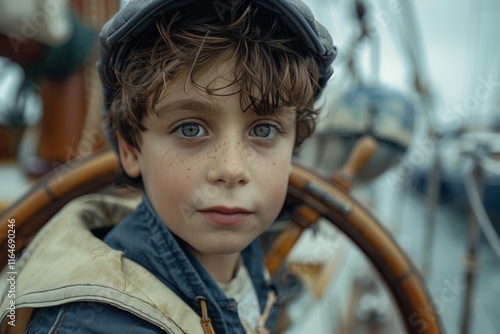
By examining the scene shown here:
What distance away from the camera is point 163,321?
49 centimetres

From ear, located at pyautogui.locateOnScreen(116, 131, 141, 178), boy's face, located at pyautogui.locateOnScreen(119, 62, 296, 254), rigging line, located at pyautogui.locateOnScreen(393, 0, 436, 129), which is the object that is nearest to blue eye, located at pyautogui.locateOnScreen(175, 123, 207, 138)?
boy's face, located at pyautogui.locateOnScreen(119, 62, 296, 254)

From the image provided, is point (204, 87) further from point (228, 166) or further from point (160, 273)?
point (160, 273)

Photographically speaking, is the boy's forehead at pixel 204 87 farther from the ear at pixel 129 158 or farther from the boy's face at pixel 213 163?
the ear at pixel 129 158

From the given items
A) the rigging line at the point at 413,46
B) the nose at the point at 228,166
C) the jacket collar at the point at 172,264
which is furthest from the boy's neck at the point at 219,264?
the rigging line at the point at 413,46

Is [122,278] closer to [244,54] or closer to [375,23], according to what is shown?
[244,54]

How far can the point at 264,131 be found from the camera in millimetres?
545

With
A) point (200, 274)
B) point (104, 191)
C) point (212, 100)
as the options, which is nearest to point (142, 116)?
point (212, 100)

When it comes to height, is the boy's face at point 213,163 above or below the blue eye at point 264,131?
below

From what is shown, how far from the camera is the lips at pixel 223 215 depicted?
0.52 m

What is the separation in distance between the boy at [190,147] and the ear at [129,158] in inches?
1.4

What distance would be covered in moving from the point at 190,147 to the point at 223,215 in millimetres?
83

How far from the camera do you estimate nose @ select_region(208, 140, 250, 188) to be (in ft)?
1.61

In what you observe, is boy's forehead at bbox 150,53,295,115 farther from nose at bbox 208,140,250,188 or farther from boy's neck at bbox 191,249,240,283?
boy's neck at bbox 191,249,240,283

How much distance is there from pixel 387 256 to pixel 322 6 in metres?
1.89
